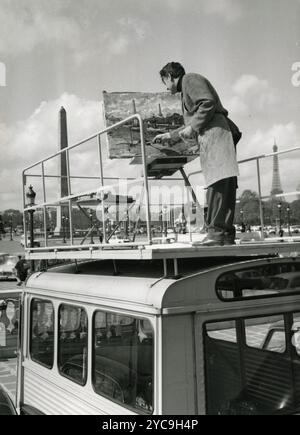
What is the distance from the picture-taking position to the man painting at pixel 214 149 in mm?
3674

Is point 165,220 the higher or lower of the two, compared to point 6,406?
higher

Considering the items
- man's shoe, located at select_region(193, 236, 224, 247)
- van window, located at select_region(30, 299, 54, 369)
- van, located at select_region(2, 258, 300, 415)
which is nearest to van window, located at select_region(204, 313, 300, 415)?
van, located at select_region(2, 258, 300, 415)

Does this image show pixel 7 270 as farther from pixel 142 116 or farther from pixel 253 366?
pixel 253 366

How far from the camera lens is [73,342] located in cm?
397

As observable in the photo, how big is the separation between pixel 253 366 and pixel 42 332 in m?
2.11

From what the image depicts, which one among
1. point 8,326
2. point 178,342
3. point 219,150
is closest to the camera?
point 178,342

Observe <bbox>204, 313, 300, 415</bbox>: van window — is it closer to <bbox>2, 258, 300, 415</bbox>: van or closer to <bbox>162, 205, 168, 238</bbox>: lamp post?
<bbox>2, 258, 300, 415</bbox>: van

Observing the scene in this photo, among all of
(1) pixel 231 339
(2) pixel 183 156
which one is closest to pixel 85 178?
(2) pixel 183 156

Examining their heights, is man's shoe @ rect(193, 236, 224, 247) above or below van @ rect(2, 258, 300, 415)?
above

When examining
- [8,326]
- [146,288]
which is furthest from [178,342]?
[8,326]

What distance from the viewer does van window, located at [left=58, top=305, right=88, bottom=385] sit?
12.3 ft

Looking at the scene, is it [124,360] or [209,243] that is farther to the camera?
[209,243]

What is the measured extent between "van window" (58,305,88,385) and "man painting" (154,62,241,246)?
107 centimetres

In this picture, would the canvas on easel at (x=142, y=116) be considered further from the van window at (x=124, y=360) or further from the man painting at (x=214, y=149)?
the van window at (x=124, y=360)
